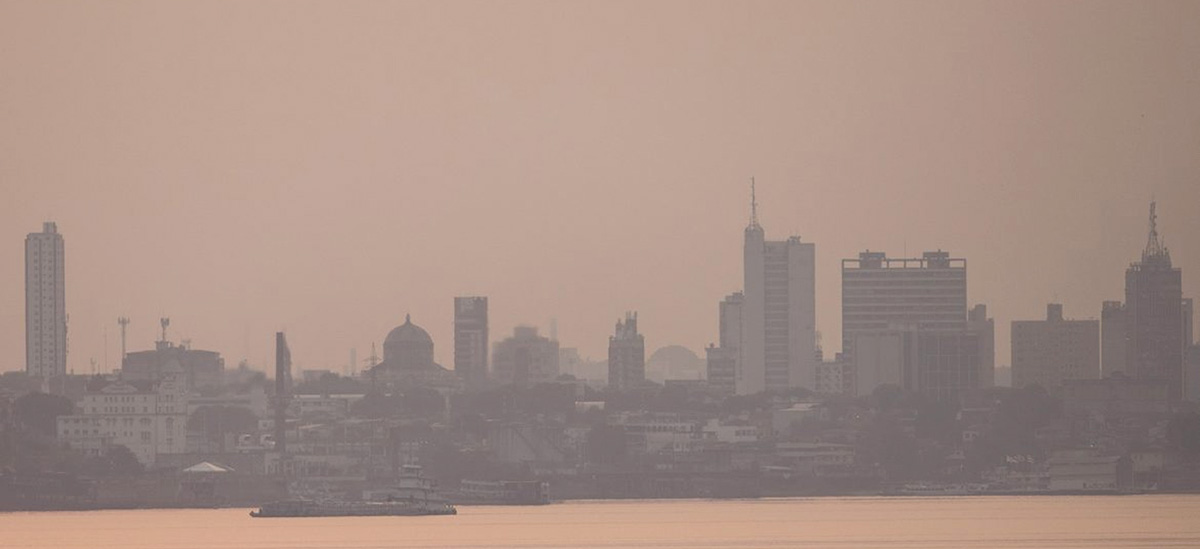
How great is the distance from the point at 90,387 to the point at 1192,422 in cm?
5044

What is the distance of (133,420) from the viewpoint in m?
158

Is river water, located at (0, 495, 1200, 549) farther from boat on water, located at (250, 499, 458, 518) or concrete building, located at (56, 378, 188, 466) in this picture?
concrete building, located at (56, 378, 188, 466)

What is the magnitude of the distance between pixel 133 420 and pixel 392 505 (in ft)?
108

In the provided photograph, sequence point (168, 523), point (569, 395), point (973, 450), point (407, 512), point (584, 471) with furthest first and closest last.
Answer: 1. point (569, 395)
2. point (973, 450)
3. point (584, 471)
4. point (407, 512)
5. point (168, 523)

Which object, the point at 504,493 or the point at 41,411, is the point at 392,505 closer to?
the point at 504,493

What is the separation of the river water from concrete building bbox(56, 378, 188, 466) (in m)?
22.3

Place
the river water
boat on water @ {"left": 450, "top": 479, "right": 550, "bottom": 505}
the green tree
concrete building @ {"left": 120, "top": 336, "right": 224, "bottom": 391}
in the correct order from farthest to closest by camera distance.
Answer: concrete building @ {"left": 120, "top": 336, "right": 224, "bottom": 391} < the green tree < boat on water @ {"left": 450, "top": 479, "right": 550, "bottom": 505} < the river water

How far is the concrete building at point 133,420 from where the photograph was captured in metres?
156

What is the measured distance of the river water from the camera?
100 meters

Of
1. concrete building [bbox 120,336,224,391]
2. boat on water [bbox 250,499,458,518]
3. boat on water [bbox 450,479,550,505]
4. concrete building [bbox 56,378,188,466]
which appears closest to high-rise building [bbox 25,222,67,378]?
concrete building [bbox 120,336,224,391]

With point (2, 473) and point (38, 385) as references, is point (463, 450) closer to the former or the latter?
point (2, 473)

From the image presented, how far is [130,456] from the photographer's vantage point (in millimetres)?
147500

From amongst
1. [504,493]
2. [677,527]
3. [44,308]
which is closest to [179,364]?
[44,308]

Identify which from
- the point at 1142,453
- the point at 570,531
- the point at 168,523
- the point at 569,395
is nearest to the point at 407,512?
the point at 168,523
